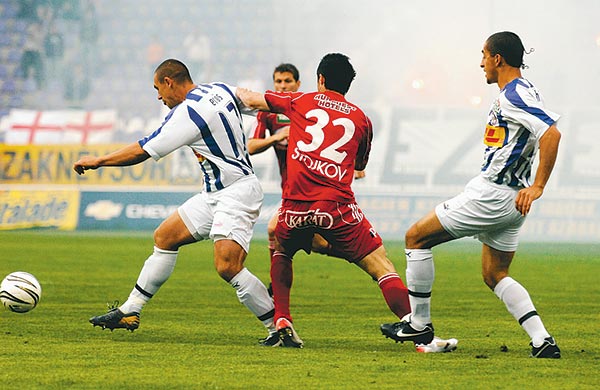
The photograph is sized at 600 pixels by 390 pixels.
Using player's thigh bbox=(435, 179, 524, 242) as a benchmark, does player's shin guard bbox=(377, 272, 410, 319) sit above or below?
Result: below

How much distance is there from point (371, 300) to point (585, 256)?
8454 millimetres

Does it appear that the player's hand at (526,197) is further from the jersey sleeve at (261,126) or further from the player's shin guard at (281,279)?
the jersey sleeve at (261,126)

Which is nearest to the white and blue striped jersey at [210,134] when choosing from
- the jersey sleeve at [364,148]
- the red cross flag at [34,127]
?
the jersey sleeve at [364,148]

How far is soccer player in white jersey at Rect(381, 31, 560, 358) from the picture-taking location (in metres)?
5.96

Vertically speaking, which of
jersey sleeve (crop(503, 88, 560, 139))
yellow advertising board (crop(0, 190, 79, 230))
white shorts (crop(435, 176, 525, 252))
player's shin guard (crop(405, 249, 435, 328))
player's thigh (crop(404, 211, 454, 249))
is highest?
jersey sleeve (crop(503, 88, 560, 139))

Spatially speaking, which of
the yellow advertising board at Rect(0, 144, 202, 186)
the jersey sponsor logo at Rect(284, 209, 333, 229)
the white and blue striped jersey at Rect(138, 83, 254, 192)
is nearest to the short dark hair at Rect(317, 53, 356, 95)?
the white and blue striped jersey at Rect(138, 83, 254, 192)

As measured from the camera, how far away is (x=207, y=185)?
7.01 meters

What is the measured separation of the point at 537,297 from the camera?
10.7m

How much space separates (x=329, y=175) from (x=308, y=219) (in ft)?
0.94

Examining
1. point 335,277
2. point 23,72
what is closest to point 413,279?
point 335,277

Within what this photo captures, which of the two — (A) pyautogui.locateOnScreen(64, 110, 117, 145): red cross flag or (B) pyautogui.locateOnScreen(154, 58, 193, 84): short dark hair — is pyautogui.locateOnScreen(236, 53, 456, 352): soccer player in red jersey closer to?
(B) pyautogui.locateOnScreen(154, 58, 193, 84): short dark hair

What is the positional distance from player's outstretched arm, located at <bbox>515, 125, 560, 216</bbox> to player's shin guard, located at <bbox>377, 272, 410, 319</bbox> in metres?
0.97

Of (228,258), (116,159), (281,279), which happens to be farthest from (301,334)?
(116,159)

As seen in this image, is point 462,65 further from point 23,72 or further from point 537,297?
point 537,297
